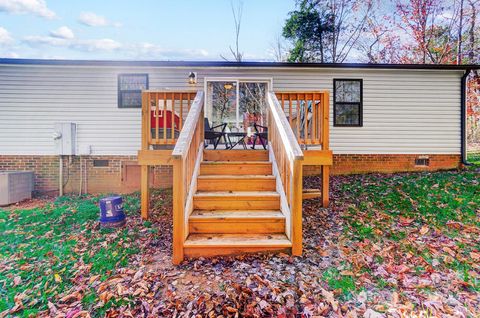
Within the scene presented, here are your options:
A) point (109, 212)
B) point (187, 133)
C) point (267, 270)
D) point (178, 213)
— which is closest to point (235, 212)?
point (178, 213)

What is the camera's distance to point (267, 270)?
9.52 feet

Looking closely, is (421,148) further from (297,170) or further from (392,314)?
(392,314)

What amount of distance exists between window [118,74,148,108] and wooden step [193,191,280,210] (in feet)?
14.5

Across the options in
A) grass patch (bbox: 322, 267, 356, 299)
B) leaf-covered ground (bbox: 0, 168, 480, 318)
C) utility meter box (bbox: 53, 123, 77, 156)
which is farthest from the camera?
utility meter box (bbox: 53, 123, 77, 156)

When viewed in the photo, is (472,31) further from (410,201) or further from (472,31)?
(410,201)

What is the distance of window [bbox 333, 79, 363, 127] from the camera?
291 inches

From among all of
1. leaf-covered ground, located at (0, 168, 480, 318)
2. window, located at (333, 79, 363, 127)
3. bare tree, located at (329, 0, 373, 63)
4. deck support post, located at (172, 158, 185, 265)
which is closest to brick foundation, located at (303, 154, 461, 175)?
window, located at (333, 79, 363, 127)

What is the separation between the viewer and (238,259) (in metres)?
3.17

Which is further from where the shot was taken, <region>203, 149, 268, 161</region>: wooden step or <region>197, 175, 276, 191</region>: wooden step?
<region>203, 149, 268, 161</region>: wooden step

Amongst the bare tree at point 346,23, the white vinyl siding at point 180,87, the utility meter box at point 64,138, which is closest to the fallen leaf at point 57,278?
the white vinyl siding at point 180,87

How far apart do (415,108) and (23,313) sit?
8888mm

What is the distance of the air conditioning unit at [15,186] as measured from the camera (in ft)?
20.0

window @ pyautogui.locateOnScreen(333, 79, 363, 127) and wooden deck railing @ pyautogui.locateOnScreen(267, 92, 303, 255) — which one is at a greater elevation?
Answer: window @ pyautogui.locateOnScreen(333, 79, 363, 127)

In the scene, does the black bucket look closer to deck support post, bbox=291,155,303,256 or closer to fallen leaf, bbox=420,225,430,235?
deck support post, bbox=291,155,303,256
